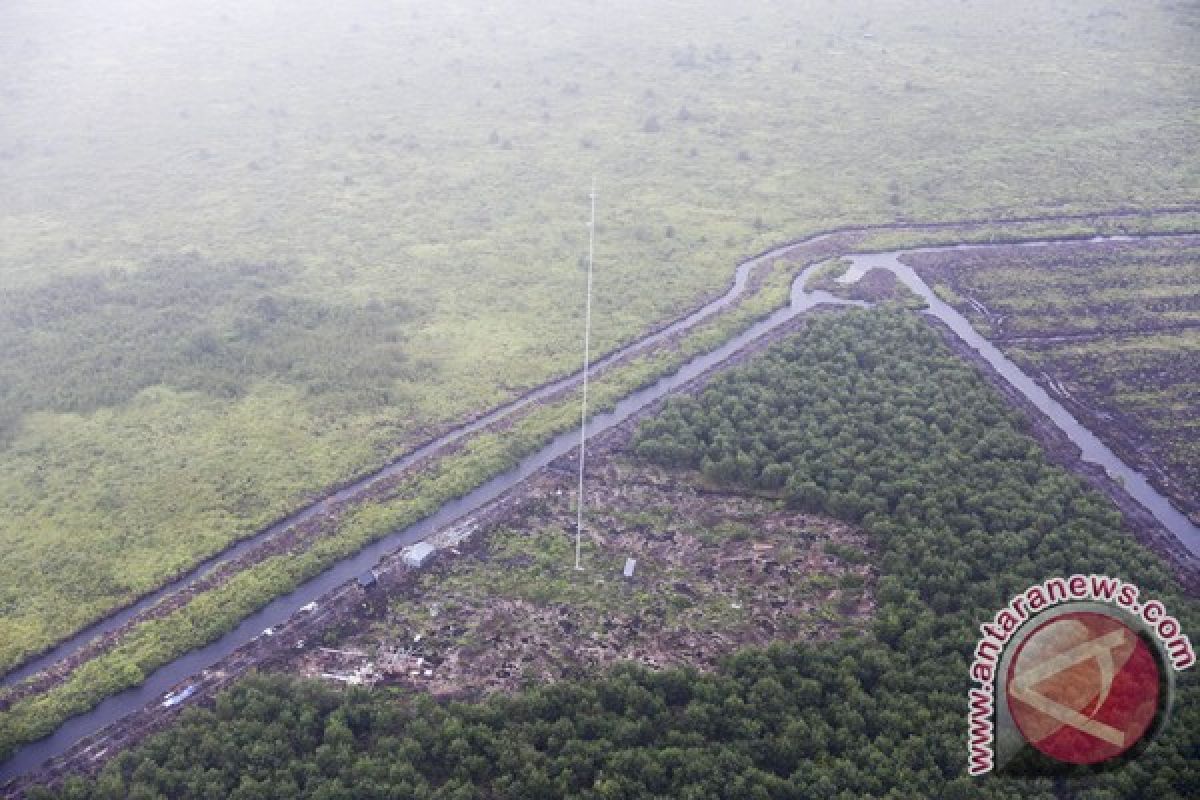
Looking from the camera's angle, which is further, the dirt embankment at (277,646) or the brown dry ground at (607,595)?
the brown dry ground at (607,595)

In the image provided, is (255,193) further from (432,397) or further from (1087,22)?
(1087,22)

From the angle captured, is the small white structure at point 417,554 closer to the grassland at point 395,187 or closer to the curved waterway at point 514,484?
the curved waterway at point 514,484

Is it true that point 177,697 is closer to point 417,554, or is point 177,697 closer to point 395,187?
point 417,554

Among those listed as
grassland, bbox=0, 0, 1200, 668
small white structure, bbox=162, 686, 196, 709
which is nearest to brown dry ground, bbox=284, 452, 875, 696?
small white structure, bbox=162, 686, 196, 709

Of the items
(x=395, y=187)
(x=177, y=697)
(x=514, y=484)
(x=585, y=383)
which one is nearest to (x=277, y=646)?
(x=177, y=697)

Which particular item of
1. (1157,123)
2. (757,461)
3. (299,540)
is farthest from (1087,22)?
Answer: (299,540)

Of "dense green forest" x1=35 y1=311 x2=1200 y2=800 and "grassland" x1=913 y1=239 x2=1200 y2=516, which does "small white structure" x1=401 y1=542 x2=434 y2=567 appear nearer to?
"dense green forest" x1=35 y1=311 x2=1200 y2=800

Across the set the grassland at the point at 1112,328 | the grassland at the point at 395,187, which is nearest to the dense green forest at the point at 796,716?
the grassland at the point at 1112,328
